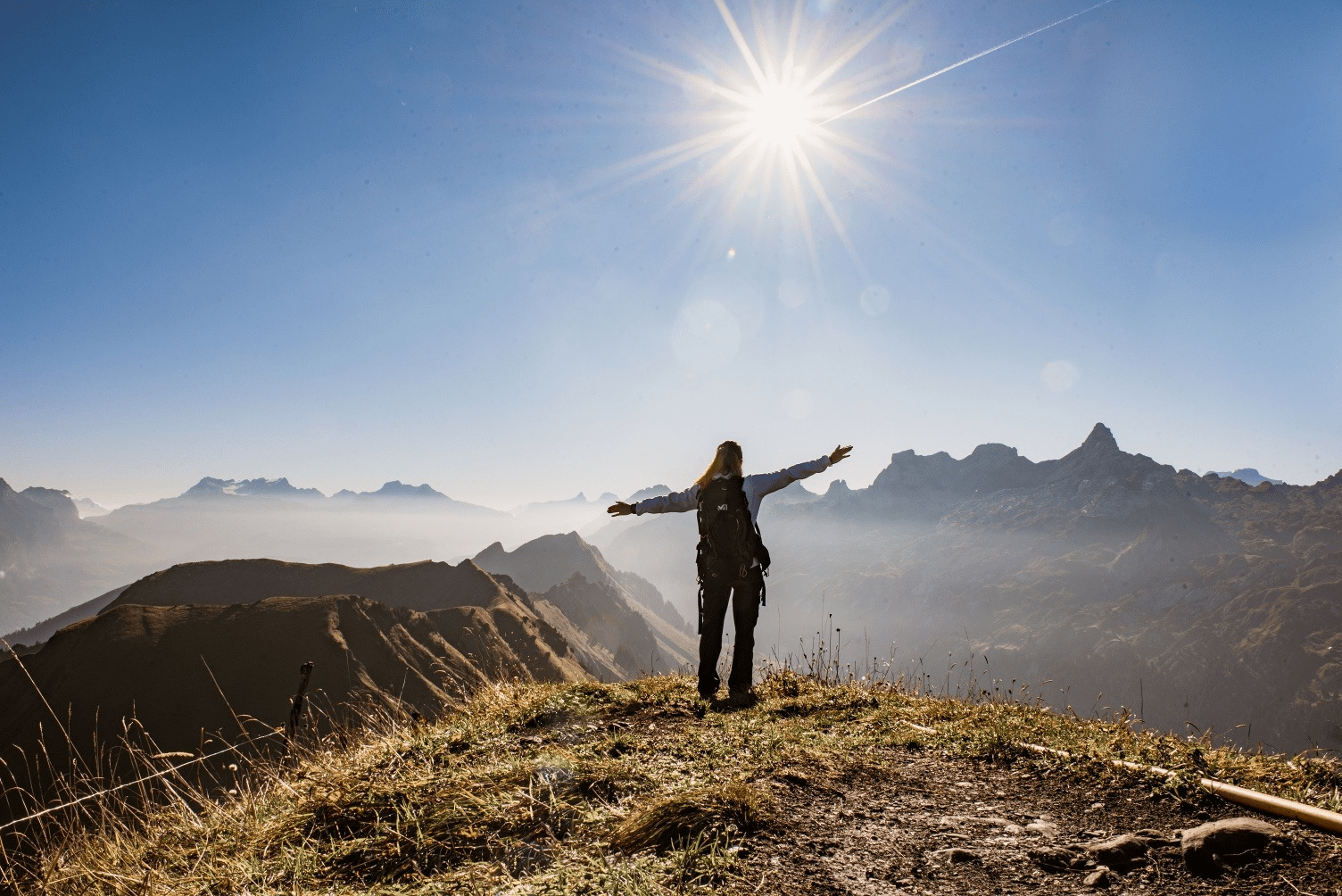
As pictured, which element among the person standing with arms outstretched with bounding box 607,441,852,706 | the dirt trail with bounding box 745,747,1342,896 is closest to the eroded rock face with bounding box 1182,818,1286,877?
the dirt trail with bounding box 745,747,1342,896

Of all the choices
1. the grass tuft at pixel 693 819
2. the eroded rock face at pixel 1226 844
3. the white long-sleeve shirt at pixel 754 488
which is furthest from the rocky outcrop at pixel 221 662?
the eroded rock face at pixel 1226 844

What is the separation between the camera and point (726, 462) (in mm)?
8562

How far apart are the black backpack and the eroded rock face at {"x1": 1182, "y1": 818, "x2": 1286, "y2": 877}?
5.34m

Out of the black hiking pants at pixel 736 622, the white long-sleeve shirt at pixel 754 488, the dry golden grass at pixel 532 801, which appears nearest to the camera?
the dry golden grass at pixel 532 801

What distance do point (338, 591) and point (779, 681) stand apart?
15413 centimetres

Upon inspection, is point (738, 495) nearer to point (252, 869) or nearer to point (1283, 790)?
point (1283, 790)

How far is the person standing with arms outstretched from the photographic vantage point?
8.23m

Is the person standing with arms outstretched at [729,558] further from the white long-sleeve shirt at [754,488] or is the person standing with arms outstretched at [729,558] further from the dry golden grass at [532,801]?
the dry golden grass at [532,801]

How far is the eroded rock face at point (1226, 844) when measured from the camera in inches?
119

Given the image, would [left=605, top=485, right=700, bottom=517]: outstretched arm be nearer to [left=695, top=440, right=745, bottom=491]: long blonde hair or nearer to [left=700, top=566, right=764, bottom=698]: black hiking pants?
[left=695, top=440, right=745, bottom=491]: long blonde hair

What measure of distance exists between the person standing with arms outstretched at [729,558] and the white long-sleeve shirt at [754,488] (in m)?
0.03

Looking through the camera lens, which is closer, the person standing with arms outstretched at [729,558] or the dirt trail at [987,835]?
the dirt trail at [987,835]

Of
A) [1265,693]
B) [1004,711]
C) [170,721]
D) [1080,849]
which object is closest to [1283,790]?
[1080,849]

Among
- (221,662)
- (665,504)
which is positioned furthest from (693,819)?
(221,662)
